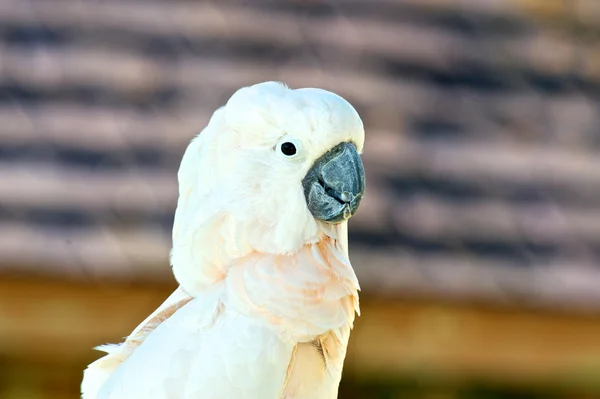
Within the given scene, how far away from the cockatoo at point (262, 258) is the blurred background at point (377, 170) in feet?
3.53

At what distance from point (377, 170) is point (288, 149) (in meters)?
1.33

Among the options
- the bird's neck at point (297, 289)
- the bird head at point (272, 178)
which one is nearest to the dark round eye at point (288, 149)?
the bird head at point (272, 178)

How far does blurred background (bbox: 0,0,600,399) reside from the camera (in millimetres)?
2299

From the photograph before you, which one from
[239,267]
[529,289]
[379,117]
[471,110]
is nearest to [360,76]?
[379,117]

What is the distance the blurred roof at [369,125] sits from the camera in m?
2.33

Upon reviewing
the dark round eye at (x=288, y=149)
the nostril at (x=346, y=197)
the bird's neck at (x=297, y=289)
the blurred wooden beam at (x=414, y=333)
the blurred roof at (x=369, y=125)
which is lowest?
the bird's neck at (x=297, y=289)

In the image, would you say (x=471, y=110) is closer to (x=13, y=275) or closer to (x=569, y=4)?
(x=569, y=4)

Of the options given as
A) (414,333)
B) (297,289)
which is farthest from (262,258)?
(414,333)

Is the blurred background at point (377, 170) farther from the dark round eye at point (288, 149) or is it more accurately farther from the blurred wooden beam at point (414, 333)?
the dark round eye at point (288, 149)

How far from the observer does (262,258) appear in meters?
1.16

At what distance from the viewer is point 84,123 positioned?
7.97ft

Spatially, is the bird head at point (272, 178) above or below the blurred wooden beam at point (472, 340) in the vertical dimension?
below

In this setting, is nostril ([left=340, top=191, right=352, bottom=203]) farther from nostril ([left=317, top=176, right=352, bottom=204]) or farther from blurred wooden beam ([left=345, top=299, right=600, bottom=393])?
blurred wooden beam ([left=345, top=299, right=600, bottom=393])

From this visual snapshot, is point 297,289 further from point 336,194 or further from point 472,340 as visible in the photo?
point 472,340
